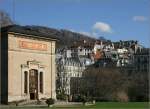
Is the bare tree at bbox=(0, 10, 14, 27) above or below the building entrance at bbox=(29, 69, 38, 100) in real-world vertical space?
above

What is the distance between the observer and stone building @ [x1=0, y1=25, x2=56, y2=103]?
4903 centimetres

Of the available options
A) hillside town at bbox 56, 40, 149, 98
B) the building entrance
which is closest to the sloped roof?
the building entrance

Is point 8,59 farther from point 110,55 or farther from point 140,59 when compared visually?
point 110,55

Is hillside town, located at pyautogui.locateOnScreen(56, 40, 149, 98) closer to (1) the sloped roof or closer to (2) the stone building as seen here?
(2) the stone building

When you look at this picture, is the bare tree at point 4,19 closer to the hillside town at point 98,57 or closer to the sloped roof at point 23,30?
the sloped roof at point 23,30

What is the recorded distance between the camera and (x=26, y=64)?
51.3m

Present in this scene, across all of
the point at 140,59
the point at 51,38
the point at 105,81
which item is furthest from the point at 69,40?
the point at 51,38

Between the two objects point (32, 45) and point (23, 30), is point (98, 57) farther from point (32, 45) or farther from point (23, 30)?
point (23, 30)

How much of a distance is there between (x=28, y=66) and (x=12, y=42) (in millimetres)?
3692

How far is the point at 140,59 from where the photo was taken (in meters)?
151

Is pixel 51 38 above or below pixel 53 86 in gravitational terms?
above

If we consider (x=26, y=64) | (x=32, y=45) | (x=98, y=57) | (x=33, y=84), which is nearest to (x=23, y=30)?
(x=32, y=45)

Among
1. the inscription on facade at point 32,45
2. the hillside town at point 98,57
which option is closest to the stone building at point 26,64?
the inscription on facade at point 32,45

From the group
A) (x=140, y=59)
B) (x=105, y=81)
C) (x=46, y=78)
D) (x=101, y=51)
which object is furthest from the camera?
(x=101, y=51)
